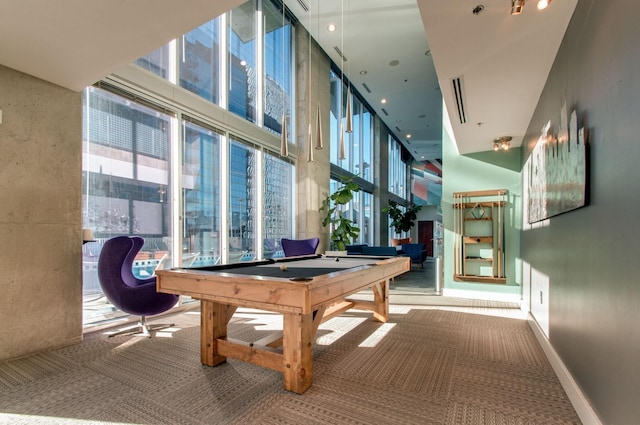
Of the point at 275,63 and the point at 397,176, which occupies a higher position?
the point at 275,63

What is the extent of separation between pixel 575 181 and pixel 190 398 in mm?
2851

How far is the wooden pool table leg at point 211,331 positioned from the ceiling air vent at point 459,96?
299 centimetres

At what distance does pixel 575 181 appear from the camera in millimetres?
1956

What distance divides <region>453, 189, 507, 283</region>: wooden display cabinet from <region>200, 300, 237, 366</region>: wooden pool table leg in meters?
4.38

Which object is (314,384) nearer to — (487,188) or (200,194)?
(200,194)

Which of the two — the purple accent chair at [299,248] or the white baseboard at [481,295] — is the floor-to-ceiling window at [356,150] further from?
the white baseboard at [481,295]

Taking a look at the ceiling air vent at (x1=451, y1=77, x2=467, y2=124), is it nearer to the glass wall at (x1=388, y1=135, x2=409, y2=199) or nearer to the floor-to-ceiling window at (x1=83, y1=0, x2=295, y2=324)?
the floor-to-ceiling window at (x1=83, y1=0, x2=295, y2=324)

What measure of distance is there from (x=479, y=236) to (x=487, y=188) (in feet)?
2.79

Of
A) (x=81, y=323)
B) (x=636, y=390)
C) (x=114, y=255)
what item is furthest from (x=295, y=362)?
(x=81, y=323)

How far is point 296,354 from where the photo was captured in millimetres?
2137

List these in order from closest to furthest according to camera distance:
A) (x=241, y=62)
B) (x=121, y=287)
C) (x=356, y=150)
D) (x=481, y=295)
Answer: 1. (x=121, y=287)
2. (x=481, y=295)
3. (x=241, y=62)
4. (x=356, y=150)

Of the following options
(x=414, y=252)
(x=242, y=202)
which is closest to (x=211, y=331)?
(x=242, y=202)

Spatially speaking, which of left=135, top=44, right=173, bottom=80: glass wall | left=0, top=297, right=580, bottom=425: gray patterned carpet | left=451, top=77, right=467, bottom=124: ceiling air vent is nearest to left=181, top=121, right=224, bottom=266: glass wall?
left=135, top=44, right=173, bottom=80: glass wall

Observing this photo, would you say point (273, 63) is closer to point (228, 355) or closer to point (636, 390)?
point (228, 355)
